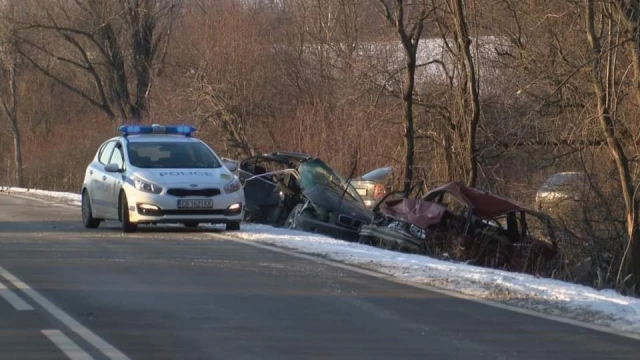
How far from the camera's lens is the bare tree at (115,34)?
38.9 m

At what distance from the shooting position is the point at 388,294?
10250mm

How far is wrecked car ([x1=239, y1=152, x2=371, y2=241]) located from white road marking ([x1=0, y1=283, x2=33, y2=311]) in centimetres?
744

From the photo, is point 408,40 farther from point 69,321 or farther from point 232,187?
point 69,321

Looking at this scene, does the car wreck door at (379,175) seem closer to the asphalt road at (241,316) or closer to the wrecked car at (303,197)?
the wrecked car at (303,197)

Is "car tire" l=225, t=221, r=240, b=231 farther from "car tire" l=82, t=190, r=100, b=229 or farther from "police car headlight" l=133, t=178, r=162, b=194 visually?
"car tire" l=82, t=190, r=100, b=229

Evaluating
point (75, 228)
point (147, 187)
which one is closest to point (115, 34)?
point (75, 228)

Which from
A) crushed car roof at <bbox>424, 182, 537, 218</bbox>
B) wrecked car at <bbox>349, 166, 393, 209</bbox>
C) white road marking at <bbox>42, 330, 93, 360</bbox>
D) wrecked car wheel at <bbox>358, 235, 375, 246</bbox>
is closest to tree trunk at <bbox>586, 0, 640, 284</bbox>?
crushed car roof at <bbox>424, 182, 537, 218</bbox>

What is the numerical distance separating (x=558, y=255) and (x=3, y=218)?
1080cm

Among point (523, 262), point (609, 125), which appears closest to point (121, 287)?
point (523, 262)

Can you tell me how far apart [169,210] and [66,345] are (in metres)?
8.69

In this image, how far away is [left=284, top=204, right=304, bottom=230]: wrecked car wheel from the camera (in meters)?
17.5

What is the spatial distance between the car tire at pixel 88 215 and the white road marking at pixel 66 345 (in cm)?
1000

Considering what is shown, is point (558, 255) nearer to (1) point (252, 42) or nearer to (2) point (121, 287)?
(2) point (121, 287)

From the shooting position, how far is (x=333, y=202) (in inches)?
682
